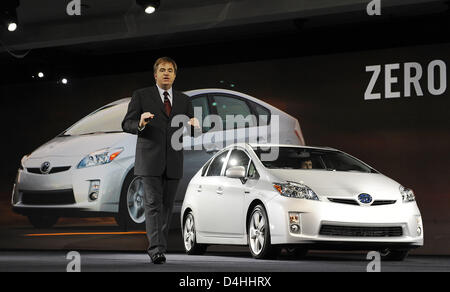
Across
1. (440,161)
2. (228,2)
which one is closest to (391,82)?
(440,161)

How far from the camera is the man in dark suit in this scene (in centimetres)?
702

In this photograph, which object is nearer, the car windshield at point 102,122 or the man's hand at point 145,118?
the man's hand at point 145,118

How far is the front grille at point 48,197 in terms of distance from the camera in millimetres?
11930

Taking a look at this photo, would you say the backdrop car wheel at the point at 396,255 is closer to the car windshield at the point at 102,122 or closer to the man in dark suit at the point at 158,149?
the man in dark suit at the point at 158,149

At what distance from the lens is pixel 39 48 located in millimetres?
14414

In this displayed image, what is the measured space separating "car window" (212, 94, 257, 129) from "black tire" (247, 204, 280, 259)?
3.69 metres

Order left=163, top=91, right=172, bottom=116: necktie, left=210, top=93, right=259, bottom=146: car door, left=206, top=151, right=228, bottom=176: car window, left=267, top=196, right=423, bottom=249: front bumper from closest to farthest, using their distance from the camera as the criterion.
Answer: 1. left=163, top=91, right=172, bottom=116: necktie
2. left=267, top=196, right=423, bottom=249: front bumper
3. left=206, top=151, right=228, bottom=176: car window
4. left=210, top=93, right=259, bottom=146: car door

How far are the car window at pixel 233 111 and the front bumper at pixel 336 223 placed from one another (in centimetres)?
417

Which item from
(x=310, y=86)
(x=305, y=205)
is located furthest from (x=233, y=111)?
(x=305, y=205)

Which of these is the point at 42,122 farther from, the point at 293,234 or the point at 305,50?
the point at 293,234

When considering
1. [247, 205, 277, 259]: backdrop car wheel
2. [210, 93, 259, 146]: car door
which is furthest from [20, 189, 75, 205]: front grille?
[247, 205, 277, 259]: backdrop car wheel

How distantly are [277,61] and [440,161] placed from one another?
3.11 metres

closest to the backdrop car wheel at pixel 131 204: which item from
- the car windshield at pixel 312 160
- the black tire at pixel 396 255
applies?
the car windshield at pixel 312 160

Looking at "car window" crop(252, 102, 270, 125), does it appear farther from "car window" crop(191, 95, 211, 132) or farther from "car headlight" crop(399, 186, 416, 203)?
"car headlight" crop(399, 186, 416, 203)
